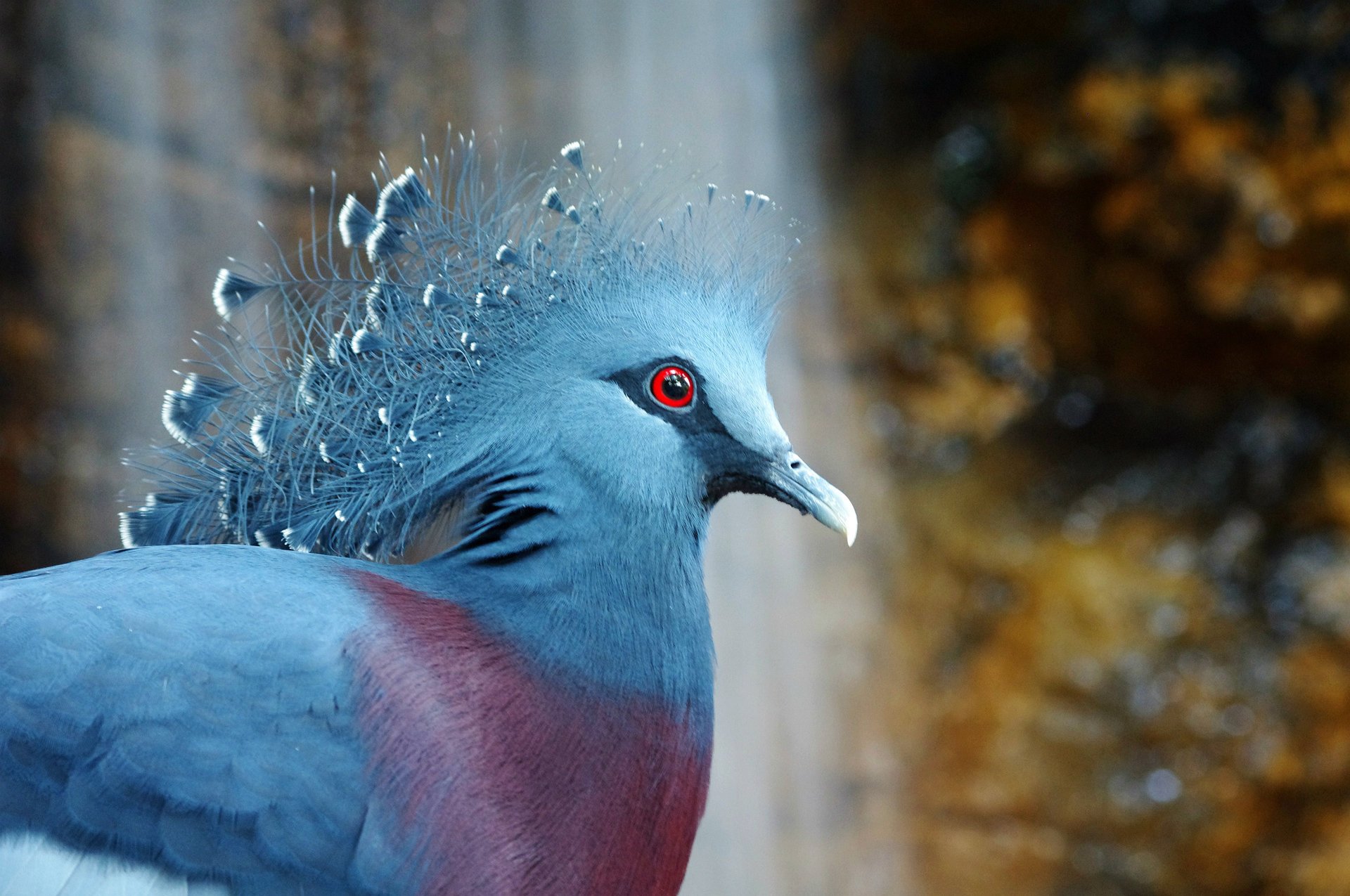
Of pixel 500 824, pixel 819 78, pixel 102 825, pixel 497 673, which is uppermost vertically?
pixel 819 78

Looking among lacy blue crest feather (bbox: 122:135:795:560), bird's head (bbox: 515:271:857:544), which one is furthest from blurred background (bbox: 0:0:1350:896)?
bird's head (bbox: 515:271:857:544)

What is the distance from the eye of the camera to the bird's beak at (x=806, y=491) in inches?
56.6

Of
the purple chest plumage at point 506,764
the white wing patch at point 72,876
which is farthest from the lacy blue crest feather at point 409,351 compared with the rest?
the white wing patch at point 72,876

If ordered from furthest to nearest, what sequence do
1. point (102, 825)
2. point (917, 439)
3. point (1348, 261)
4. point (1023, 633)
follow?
point (917, 439) → point (1023, 633) → point (1348, 261) → point (102, 825)

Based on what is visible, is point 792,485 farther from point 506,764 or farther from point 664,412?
point 506,764

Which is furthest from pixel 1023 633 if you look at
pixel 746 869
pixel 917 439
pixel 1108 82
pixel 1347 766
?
pixel 1108 82

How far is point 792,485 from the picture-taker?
144 cm

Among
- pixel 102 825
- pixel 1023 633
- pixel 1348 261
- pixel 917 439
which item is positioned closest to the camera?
pixel 102 825

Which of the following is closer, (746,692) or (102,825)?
(102,825)

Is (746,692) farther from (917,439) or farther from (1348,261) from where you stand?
(1348,261)

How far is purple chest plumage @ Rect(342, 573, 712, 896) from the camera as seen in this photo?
1.20 metres

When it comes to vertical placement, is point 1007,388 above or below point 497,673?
above

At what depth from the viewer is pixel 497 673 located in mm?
1266

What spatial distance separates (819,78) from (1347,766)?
116 inches
